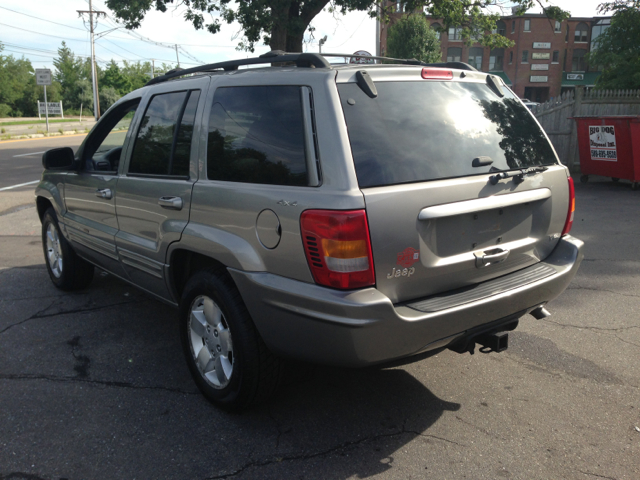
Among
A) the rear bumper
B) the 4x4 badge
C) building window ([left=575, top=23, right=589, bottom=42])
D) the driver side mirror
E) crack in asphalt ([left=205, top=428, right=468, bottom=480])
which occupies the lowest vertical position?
crack in asphalt ([left=205, top=428, right=468, bottom=480])

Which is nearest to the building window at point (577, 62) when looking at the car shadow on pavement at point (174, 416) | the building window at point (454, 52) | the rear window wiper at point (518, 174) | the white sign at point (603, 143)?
the building window at point (454, 52)

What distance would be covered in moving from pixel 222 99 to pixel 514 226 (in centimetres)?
179

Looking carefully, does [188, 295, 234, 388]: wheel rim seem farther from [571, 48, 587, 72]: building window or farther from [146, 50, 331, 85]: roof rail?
[571, 48, 587, 72]: building window

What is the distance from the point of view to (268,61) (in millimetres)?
3211

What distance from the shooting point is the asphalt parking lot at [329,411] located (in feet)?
8.75

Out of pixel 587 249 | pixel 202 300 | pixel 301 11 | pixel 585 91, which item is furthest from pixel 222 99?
pixel 301 11

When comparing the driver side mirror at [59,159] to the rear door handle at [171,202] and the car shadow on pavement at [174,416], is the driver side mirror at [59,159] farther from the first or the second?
the rear door handle at [171,202]

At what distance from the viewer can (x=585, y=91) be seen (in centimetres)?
1409

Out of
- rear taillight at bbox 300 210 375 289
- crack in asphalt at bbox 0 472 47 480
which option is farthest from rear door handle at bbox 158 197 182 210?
crack in asphalt at bbox 0 472 47 480

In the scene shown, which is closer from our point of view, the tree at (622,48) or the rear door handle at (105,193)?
the rear door handle at (105,193)

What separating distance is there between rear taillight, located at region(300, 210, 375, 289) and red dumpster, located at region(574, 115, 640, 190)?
412 inches

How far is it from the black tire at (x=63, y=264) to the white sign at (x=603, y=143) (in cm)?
1045

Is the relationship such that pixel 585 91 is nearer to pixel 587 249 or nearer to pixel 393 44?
pixel 587 249

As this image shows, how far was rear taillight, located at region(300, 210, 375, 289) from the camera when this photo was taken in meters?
2.43
